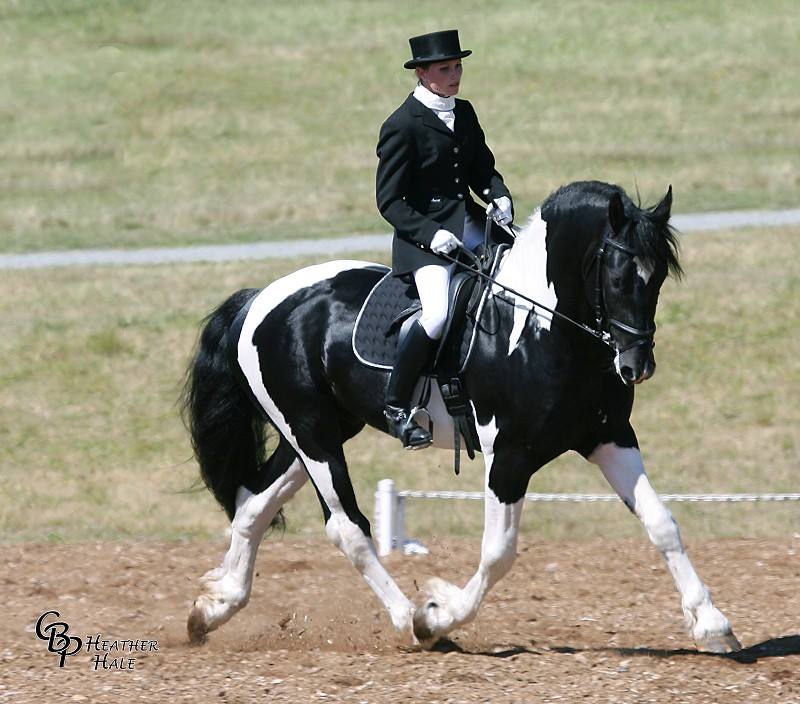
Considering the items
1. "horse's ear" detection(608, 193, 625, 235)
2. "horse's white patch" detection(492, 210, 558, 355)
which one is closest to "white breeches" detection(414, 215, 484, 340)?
"horse's white patch" detection(492, 210, 558, 355)

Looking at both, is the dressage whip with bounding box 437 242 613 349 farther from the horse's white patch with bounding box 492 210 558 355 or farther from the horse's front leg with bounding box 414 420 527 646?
the horse's front leg with bounding box 414 420 527 646

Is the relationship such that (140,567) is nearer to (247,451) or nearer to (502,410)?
(247,451)

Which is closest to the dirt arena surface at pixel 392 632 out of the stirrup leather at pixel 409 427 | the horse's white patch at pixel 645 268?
the stirrup leather at pixel 409 427

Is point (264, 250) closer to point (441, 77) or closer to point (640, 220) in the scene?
point (441, 77)

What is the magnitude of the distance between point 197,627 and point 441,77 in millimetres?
3140

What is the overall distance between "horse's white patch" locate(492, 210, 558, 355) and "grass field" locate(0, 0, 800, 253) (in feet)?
42.5

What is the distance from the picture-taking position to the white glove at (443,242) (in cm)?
711

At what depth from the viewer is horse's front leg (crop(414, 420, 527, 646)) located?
275 inches

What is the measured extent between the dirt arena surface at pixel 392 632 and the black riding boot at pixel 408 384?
105 centimetres

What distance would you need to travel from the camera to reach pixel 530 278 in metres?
7.03

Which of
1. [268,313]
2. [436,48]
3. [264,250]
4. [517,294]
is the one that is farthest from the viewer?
[264,250]

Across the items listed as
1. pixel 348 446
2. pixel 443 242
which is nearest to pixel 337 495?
pixel 443 242

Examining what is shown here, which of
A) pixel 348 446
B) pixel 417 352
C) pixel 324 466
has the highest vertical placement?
pixel 417 352

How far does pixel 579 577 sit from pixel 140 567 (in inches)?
111
